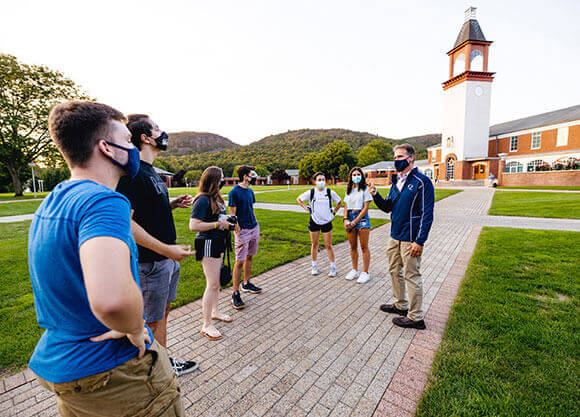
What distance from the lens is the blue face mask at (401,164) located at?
3.78m

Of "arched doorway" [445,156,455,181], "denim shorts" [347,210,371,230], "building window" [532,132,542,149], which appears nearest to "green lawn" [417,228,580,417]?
"denim shorts" [347,210,371,230]

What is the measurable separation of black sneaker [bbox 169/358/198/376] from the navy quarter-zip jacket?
304cm

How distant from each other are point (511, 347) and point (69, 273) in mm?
4286

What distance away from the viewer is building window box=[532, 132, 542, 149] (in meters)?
39.5

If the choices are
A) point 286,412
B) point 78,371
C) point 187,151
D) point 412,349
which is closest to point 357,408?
point 286,412

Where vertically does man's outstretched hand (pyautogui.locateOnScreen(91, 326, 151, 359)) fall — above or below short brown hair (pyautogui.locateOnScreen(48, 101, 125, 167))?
below

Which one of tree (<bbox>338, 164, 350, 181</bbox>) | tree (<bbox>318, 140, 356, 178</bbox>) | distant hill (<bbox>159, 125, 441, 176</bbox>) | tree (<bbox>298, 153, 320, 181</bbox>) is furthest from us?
distant hill (<bbox>159, 125, 441, 176</bbox>)

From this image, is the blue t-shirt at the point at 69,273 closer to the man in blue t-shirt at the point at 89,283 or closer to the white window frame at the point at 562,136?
the man in blue t-shirt at the point at 89,283

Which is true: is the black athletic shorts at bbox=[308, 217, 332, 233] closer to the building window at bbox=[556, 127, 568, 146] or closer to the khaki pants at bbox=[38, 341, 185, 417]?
the khaki pants at bbox=[38, 341, 185, 417]

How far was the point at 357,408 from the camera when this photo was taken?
2.46 metres

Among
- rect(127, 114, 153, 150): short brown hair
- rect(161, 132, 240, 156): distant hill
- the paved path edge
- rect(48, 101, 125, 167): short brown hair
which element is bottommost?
the paved path edge

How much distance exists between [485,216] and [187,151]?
16853cm

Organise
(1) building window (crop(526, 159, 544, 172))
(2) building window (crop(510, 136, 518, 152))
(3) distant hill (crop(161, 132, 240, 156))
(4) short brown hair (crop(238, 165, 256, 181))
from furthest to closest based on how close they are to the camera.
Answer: (3) distant hill (crop(161, 132, 240, 156)) → (2) building window (crop(510, 136, 518, 152)) → (1) building window (crop(526, 159, 544, 172)) → (4) short brown hair (crop(238, 165, 256, 181))

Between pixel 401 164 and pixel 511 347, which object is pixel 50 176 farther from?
pixel 511 347
